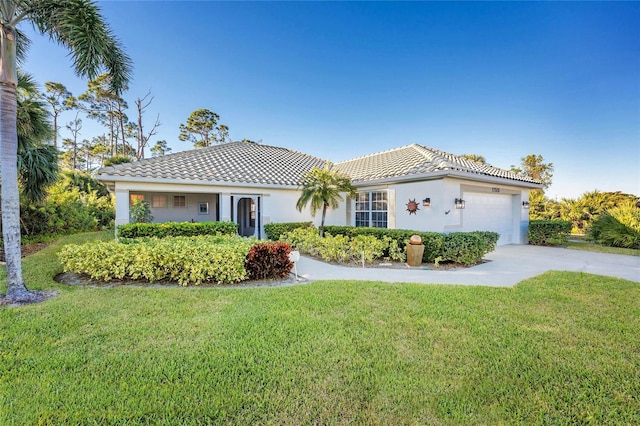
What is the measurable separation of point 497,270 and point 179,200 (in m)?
16.7

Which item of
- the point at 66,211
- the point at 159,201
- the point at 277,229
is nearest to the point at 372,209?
the point at 277,229

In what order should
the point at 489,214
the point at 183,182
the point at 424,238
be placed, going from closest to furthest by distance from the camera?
the point at 424,238
the point at 183,182
the point at 489,214

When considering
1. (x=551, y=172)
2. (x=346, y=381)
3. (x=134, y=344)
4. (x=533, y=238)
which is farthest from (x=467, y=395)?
(x=551, y=172)

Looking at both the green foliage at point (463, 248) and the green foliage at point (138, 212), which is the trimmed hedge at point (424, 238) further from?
the green foliage at point (138, 212)

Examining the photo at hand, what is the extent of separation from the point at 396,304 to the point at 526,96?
48.3 ft

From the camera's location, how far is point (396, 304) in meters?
5.16

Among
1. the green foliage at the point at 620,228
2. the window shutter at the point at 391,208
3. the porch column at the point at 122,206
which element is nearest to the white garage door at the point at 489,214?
the window shutter at the point at 391,208

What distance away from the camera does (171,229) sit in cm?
1046

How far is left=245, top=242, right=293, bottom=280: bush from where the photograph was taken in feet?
23.1

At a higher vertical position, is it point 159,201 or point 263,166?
point 263,166

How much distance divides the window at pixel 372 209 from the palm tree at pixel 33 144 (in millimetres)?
13119

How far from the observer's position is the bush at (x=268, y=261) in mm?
7039

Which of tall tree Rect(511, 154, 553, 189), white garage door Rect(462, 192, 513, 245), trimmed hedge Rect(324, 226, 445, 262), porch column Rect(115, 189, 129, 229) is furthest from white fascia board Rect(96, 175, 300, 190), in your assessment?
tall tree Rect(511, 154, 553, 189)

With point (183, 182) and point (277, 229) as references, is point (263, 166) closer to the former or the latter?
point (277, 229)
